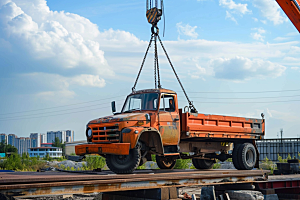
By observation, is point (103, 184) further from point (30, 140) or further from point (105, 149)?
point (30, 140)

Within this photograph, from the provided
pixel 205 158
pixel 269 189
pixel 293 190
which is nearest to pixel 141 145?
pixel 205 158

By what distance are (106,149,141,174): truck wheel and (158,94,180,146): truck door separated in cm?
122

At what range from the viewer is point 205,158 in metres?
13.5

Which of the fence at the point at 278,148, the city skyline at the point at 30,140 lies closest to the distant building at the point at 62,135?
Result: the city skyline at the point at 30,140

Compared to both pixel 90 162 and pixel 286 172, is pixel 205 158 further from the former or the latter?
pixel 90 162


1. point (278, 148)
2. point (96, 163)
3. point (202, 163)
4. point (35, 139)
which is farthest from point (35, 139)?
point (202, 163)

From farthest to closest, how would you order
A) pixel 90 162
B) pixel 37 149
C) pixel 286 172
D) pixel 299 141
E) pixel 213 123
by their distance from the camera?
pixel 37 149, pixel 299 141, pixel 90 162, pixel 286 172, pixel 213 123

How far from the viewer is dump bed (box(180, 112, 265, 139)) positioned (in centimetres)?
1140

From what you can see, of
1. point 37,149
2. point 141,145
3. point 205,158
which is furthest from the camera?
point 37,149

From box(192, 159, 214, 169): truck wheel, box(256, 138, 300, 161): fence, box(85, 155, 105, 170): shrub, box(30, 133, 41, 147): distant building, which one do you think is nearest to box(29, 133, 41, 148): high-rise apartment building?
box(30, 133, 41, 147): distant building

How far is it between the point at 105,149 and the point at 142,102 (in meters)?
2.26

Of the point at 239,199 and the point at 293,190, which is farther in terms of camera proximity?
the point at 293,190

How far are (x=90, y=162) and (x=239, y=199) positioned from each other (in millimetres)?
13436

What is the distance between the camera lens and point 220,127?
41.0 feet
